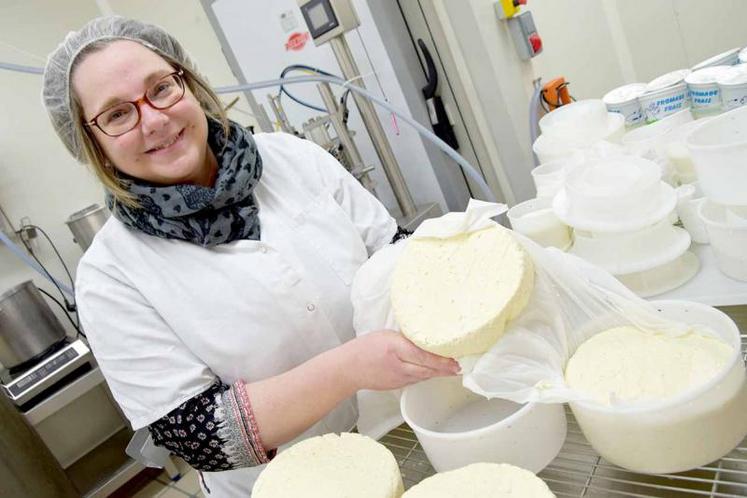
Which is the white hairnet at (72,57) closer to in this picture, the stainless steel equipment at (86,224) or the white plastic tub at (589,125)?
the white plastic tub at (589,125)

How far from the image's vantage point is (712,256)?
3.00 feet

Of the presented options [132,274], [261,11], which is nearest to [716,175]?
[132,274]

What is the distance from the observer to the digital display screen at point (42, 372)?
230 centimetres

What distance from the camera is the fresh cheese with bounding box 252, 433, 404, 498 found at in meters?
0.63

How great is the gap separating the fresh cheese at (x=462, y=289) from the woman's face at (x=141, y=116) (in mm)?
477

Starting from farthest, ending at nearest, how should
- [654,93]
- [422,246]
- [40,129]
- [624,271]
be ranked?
1. [40,129]
2. [654,93]
3. [624,271]
4. [422,246]

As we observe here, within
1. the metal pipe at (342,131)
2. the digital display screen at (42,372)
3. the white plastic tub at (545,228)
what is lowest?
the digital display screen at (42,372)

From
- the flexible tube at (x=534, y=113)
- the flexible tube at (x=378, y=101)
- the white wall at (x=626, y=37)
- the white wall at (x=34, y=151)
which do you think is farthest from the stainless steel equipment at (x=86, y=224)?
the white wall at (x=626, y=37)

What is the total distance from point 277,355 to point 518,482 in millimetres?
580

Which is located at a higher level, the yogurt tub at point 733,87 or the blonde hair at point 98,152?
the blonde hair at point 98,152

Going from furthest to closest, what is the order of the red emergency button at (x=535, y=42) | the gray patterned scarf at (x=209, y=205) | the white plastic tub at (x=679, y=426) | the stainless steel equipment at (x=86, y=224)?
the stainless steel equipment at (x=86, y=224), the red emergency button at (x=535, y=42), the gray patterned scarf at (x=209, y=205), the white plastic tub at (x=679, y=426)

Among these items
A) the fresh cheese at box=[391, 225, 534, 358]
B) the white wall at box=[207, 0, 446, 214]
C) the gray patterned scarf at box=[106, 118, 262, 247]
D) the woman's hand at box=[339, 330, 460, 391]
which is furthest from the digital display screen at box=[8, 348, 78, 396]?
the fresh cheese at box=[391, 225, 534, 358]

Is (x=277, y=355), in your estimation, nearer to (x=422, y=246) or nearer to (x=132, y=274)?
(x=132, y=274)

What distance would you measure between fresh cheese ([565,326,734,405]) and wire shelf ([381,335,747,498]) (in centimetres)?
8
